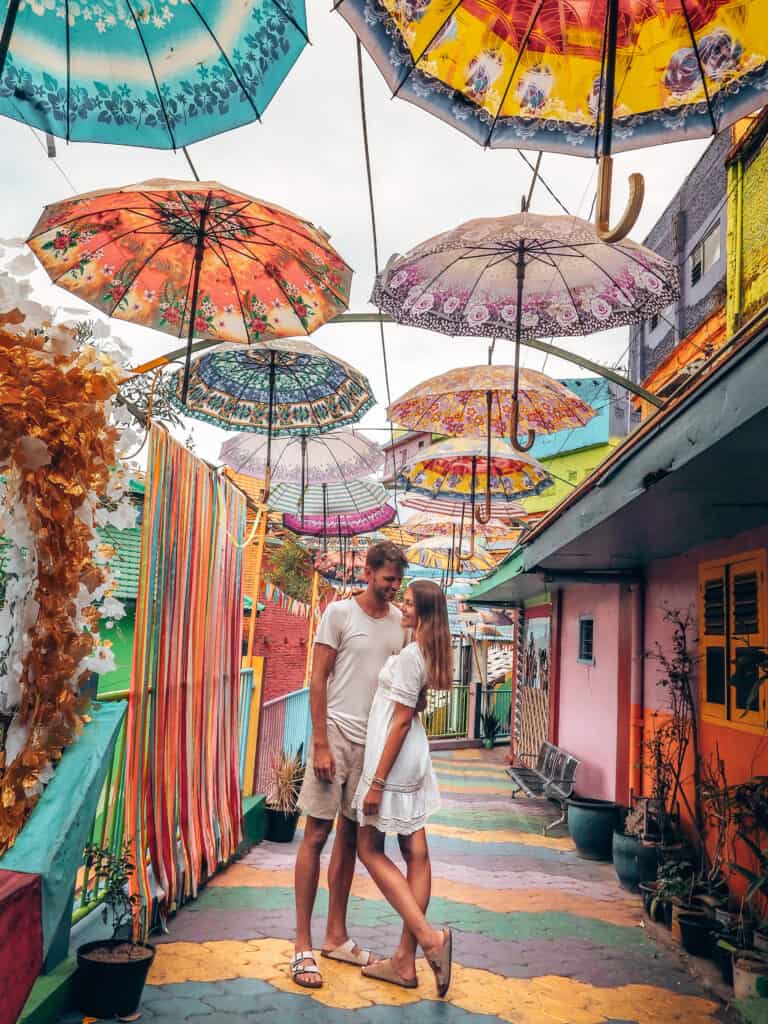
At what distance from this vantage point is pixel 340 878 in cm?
437

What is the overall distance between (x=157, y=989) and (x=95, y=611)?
1928 millimetres

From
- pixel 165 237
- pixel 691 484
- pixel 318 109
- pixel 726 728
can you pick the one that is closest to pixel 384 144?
pixel 318 109

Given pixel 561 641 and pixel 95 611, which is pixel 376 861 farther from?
pixel 561 641

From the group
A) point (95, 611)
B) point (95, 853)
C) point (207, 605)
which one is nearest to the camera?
point (95, 611)

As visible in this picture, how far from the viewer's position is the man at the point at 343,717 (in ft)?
13.9

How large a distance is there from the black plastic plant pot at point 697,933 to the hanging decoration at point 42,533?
3.87 m

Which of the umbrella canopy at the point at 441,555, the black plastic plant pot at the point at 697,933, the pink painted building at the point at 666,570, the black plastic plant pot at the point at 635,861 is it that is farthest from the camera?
the umbrella canopy at the point at 441,555

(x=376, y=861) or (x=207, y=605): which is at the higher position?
(x=207, y=605)

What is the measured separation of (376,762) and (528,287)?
3.35 metres

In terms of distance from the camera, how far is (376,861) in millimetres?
4043

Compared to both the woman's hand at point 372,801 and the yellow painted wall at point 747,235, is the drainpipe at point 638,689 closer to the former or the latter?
the yellow painted wall at point 747,235

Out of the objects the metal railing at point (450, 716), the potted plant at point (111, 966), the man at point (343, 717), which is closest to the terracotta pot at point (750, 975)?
the man at point (343, 717)

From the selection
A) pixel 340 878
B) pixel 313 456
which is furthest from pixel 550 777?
pixel 340 878

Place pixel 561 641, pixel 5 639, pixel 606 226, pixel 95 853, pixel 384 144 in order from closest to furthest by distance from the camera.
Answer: pixel 606 226 < pixel 5 639 < pixel 95 853 < pixel 384 144 < pixel 561 641
